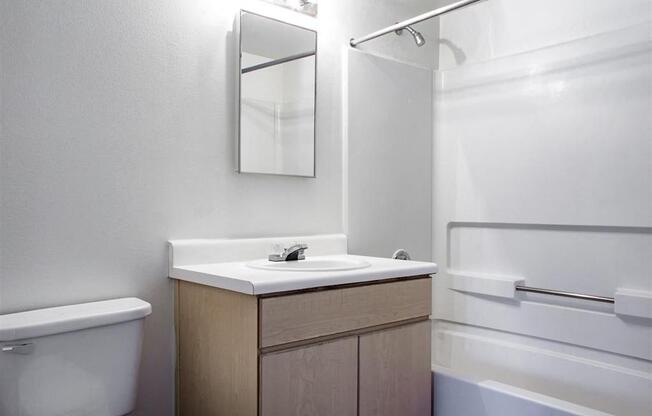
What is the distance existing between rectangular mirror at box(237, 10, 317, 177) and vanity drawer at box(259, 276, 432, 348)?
0.64m

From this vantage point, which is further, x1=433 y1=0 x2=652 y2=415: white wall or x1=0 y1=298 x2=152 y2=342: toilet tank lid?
x1=433 y1=0 x2=652 y2=415: white wall

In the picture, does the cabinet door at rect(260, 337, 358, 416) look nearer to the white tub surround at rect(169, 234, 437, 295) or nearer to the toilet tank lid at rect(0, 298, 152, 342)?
the white tub surround at rect(169, 234, 437, 295)

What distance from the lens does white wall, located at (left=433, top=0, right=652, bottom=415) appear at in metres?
2.04

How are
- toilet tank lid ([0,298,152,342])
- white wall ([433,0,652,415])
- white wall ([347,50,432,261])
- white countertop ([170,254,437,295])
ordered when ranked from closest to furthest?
toilet tank lid ([0,298,152,342]) → white countertop ([170,254,437,295]) → white wall ([433,0,652,415]) → white wall ([347,50,432,261])

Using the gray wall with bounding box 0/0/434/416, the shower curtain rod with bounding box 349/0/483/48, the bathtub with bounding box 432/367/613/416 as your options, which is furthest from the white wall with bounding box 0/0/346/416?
the bathtub with bounding box 432/367/613/416

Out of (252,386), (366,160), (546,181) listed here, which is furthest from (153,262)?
(546,181)

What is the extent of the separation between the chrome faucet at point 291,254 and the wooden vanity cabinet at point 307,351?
1.06 ft

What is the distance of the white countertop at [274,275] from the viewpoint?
1.45 m

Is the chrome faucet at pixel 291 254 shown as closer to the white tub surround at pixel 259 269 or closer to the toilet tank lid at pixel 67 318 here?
the white tub surround at pixel 259 269

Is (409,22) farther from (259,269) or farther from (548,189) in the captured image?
(259,269)

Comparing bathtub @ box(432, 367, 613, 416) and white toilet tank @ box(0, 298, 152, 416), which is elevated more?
white toilet tank @ box(0, 298, 152, 416)

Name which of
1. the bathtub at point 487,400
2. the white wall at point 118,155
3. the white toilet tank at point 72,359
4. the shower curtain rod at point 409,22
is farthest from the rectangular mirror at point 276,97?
the bathtub at point 487,400

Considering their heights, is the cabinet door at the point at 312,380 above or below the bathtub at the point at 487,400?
above

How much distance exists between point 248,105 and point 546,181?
132 cm
